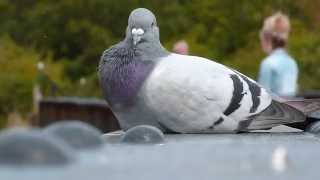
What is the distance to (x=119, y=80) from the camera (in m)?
3.32

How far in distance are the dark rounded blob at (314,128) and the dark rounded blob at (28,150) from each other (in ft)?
5.84

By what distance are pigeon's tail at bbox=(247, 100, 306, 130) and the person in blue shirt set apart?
298cm

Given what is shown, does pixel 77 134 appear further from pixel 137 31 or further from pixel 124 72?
pixel 137 31

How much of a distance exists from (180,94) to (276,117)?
0.37 meters

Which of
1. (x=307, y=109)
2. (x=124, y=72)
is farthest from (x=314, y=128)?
(x=124, y=72)

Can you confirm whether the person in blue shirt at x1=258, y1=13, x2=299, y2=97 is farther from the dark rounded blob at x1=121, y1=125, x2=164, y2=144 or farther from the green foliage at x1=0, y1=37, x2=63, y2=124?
the green foliage at x1=0, y1=37, x2=63, y2=124

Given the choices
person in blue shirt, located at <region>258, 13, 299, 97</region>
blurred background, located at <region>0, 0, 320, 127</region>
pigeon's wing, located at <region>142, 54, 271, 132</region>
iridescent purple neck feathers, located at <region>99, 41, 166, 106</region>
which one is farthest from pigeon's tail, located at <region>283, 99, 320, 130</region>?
blurred background, located at <region>0, 0, 320, 127</region>

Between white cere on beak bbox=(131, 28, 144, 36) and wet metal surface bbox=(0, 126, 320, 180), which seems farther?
white cere on beak bbox=(131, 28, 144, 36)

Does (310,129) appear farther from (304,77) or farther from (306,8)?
(306,8)

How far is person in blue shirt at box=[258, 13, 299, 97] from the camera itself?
6512 mm

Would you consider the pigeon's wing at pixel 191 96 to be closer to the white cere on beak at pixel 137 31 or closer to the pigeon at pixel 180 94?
the pigeon at pixel 180 94

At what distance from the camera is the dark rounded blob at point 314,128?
9.38 feet

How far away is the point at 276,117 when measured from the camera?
3.35 metres

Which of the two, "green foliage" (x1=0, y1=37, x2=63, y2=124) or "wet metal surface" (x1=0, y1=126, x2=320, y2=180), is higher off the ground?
"green foliage" (x1=0, y1=37, x2=63, y2=124)
